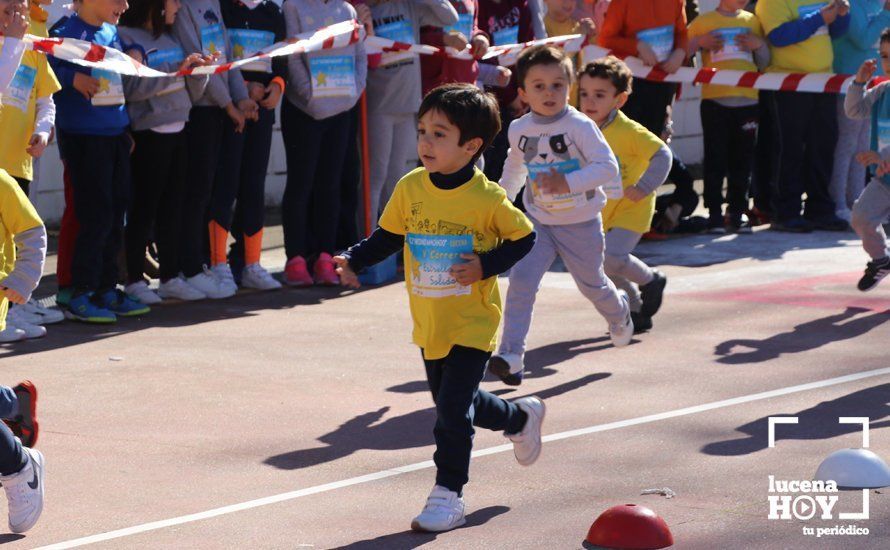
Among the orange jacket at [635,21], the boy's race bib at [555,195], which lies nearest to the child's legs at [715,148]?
the orange jacket at [635,21]

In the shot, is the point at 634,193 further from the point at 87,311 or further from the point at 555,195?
the point at 87,311

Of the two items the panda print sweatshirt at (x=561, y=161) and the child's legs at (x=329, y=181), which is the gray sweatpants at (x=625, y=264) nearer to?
the panda print sweatshirt at (x=561, y=161)

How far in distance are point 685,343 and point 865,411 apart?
6.72 ft

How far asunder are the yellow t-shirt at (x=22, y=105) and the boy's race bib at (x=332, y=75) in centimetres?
236

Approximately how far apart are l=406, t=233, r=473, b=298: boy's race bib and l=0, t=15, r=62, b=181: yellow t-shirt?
4.04 meters

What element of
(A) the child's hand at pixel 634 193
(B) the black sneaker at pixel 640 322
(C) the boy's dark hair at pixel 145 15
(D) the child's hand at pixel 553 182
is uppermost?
(C) the boy's dark hair at pixel 145 15

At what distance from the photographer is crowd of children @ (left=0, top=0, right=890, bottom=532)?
608 centimetres

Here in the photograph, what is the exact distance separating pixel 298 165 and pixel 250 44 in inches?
→ 37.7

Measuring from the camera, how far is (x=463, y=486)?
20.6ft

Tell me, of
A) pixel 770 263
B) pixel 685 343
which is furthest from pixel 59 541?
pixel 770 263

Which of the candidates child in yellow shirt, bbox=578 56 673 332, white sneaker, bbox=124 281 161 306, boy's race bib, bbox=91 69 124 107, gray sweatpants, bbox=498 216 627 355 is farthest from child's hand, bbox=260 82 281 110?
gray sweatpants, bbox=498 216 627 355

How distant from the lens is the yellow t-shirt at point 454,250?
19.9ft

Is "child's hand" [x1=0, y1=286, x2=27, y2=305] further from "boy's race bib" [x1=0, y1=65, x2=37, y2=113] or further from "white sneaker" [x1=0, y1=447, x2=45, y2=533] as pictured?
"boy's race bib" [x1=0, y1=65, x2=37, y2=113]

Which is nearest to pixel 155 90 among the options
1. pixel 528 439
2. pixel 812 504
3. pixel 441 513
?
pixel 528 439
